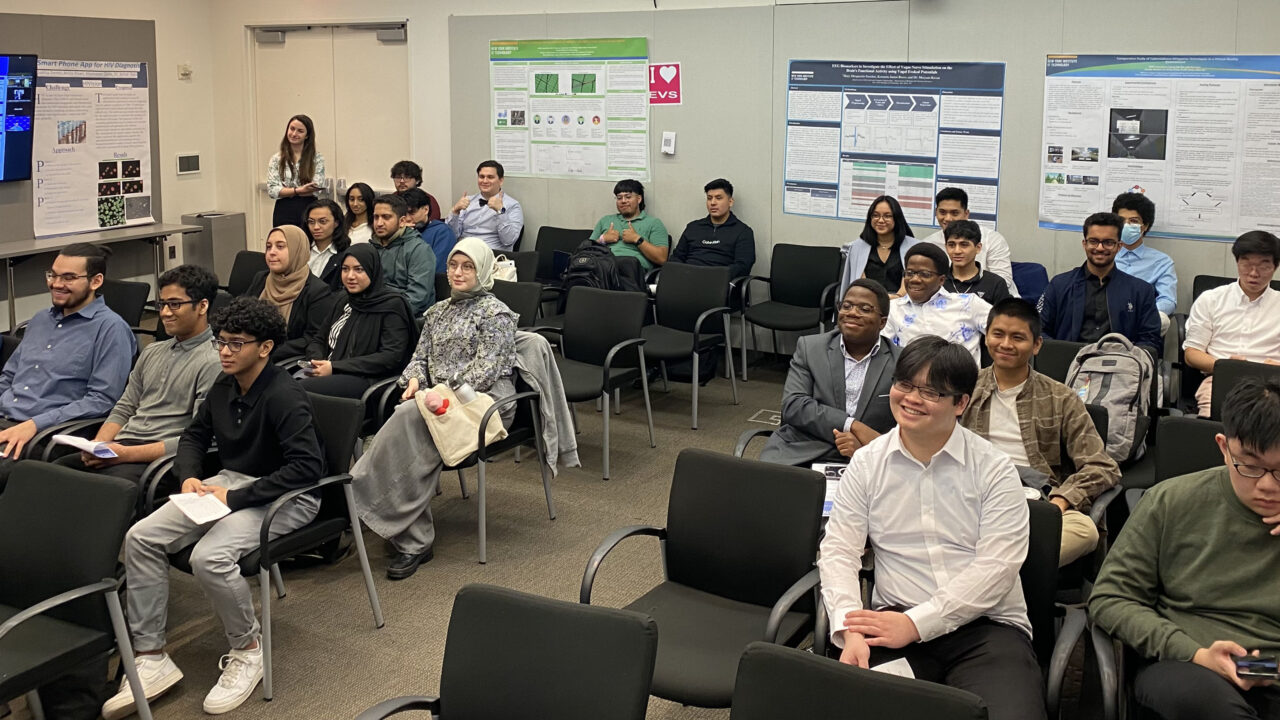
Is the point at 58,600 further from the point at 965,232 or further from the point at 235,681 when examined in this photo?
the point at 965,232

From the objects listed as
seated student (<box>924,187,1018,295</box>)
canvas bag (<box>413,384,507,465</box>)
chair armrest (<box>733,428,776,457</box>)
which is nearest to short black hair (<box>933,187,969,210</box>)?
seated student (<box>924,187,1018,295</box>)

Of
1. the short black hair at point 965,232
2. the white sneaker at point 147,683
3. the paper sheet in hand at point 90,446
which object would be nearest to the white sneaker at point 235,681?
the white sneaker at point 147,683

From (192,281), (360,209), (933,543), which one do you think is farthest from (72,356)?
(933,543)

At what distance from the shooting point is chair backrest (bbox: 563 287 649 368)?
580 centimetres

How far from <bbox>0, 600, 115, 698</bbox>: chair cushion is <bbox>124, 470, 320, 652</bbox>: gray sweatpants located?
0.44 meters

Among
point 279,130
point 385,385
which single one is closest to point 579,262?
point 385,385

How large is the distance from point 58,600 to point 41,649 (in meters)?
0.18

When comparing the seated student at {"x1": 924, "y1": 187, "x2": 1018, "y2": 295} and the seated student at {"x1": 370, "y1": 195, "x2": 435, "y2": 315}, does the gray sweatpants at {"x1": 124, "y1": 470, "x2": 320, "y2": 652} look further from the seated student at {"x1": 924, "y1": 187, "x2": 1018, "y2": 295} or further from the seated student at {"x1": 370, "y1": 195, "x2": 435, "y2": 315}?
the seated student at {"x1": 924, "y1": 187, "x2": 1018, "y2": 295}

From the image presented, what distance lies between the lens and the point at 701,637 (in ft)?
9.82

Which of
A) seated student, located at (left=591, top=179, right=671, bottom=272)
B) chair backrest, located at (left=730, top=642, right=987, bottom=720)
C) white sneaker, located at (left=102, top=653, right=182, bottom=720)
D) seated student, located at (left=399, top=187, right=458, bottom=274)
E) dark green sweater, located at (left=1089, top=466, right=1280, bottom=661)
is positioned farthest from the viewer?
seated student, located at (left=591, top=179, right=671, bottom=272)

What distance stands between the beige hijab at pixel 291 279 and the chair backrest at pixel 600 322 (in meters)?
1.37

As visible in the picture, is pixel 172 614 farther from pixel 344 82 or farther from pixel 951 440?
pixel 344 82

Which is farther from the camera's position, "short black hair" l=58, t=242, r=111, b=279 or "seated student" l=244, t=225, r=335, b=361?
"seated student" l=244, t=225, r=335, b=361

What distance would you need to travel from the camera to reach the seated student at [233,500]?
3.60m
